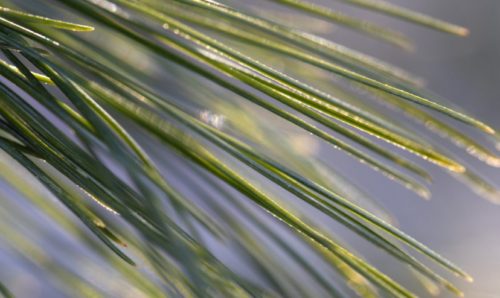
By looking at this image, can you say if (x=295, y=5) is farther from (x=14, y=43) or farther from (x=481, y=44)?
(x=481, y=44)

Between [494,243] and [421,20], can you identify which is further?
[494,243]

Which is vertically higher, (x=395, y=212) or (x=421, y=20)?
(x=395, y=212)

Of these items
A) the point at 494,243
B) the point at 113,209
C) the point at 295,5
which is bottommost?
the point at 113,209

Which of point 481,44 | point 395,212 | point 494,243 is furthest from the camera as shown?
point 481,44

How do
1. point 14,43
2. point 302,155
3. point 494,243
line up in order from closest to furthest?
point 14,43 → point 302,155 → point 494,243

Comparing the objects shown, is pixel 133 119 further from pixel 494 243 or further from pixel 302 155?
pixel 494 243

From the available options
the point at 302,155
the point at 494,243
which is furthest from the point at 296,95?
the point at 494,243
